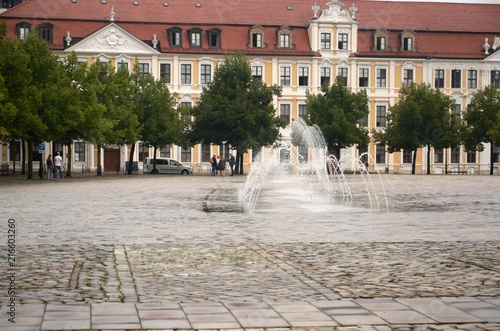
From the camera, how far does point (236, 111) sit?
59.2 metres

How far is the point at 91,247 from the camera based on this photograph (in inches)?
468

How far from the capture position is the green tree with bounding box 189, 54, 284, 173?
59.2 m

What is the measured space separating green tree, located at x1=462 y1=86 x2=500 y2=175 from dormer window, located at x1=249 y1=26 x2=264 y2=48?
64.3 feet

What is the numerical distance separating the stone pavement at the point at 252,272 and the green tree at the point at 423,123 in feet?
158

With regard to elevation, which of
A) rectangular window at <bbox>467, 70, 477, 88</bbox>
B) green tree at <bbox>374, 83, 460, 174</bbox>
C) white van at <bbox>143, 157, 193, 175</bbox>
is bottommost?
white van at <bbox>143, 157, 193, 175</bbox>

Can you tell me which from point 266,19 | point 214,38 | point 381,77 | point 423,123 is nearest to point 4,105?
point 423,123

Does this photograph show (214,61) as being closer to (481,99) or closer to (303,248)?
(481,99)

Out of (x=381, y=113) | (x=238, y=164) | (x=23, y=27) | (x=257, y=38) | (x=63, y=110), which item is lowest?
(x=238, y=164)

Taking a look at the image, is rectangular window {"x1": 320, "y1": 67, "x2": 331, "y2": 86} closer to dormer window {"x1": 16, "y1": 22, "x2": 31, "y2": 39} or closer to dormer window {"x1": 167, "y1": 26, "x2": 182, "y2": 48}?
dormer window {"x1": 167, "y1": 26, "x2": 182, "y2": 48}

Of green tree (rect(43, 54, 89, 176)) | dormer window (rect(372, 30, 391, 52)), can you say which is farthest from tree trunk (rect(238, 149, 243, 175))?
dormer window (rect(372, 30, 391, 52))

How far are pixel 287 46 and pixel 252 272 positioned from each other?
67637mm

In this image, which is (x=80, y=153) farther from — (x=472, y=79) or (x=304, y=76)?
(x=472, y=79)

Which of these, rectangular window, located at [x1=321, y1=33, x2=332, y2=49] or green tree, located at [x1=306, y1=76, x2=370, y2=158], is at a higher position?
rectangular window, located at [x1=321, y1=33, x2=332, y2=49]

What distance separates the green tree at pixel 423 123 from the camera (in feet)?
214
